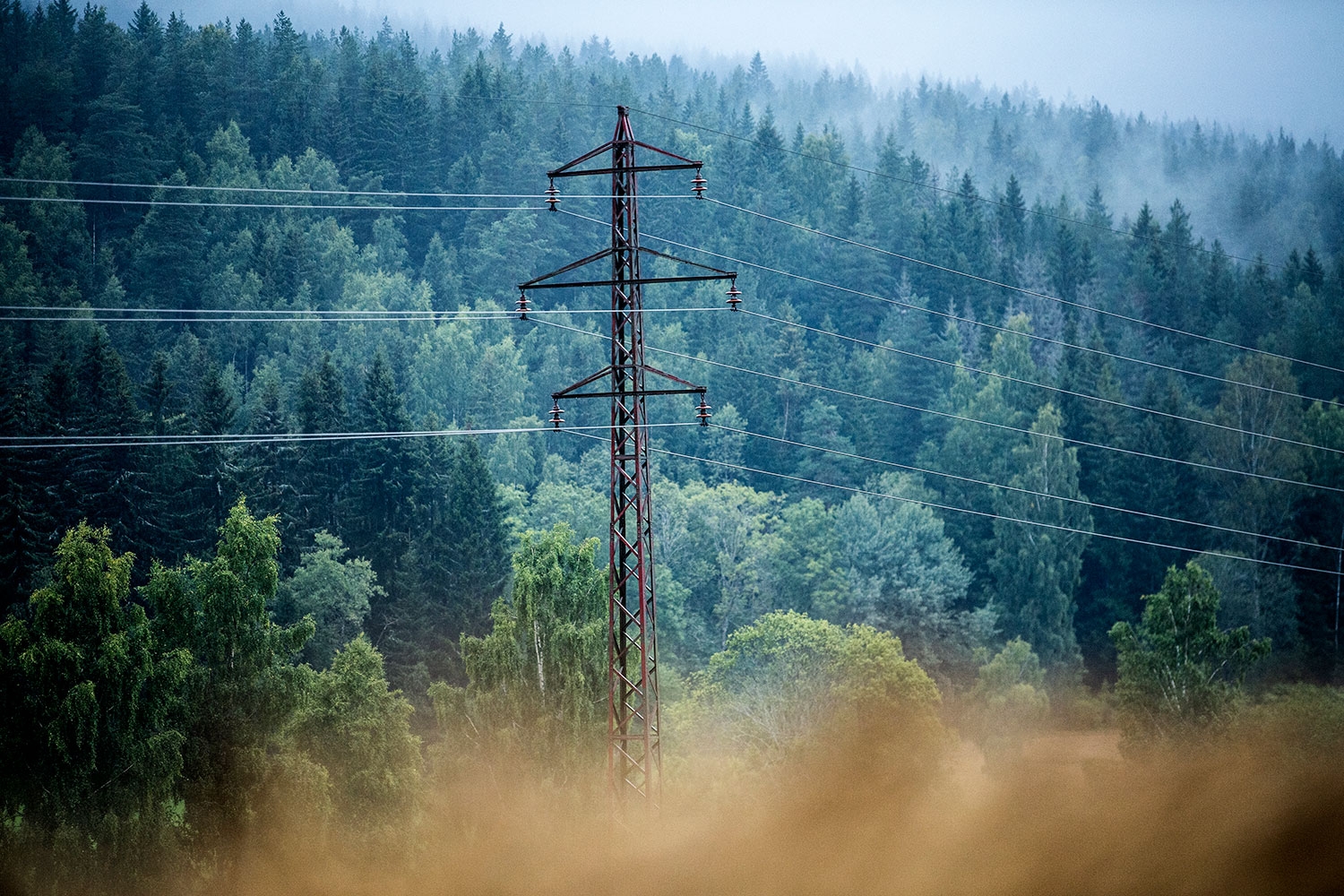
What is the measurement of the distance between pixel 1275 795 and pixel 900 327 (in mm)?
73708

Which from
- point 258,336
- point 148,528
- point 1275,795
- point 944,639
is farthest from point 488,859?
point 258,336

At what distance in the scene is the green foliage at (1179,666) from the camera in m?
52.3

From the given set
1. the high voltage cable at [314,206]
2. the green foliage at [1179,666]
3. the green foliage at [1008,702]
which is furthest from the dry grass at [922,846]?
the high voltage cable at [314,206]

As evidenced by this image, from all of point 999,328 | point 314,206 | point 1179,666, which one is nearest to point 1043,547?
point 999,328

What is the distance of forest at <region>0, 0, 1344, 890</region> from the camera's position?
3916 centimetres

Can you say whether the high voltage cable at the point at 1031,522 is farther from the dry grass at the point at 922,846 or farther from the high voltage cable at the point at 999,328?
the dry grass at the point at 922,846

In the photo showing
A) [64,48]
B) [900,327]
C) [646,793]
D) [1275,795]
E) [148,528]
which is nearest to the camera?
[646,793]

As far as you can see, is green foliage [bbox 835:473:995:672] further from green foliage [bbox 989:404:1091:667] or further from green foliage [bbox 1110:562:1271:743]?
green foliage [bbox 1110:562:1271:743]

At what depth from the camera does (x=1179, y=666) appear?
52.7 metres

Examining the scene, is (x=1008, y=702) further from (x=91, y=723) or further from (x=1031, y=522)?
(x=91, y=723)

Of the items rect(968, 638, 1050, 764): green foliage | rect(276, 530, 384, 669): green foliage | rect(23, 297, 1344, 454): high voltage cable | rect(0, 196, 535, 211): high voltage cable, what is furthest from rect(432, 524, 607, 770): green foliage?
rect(0, 196, 535, 211): high voltage cable

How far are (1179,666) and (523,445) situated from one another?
39.8 m

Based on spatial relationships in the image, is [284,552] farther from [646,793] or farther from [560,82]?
[560,82]

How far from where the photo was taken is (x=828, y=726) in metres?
50.7
